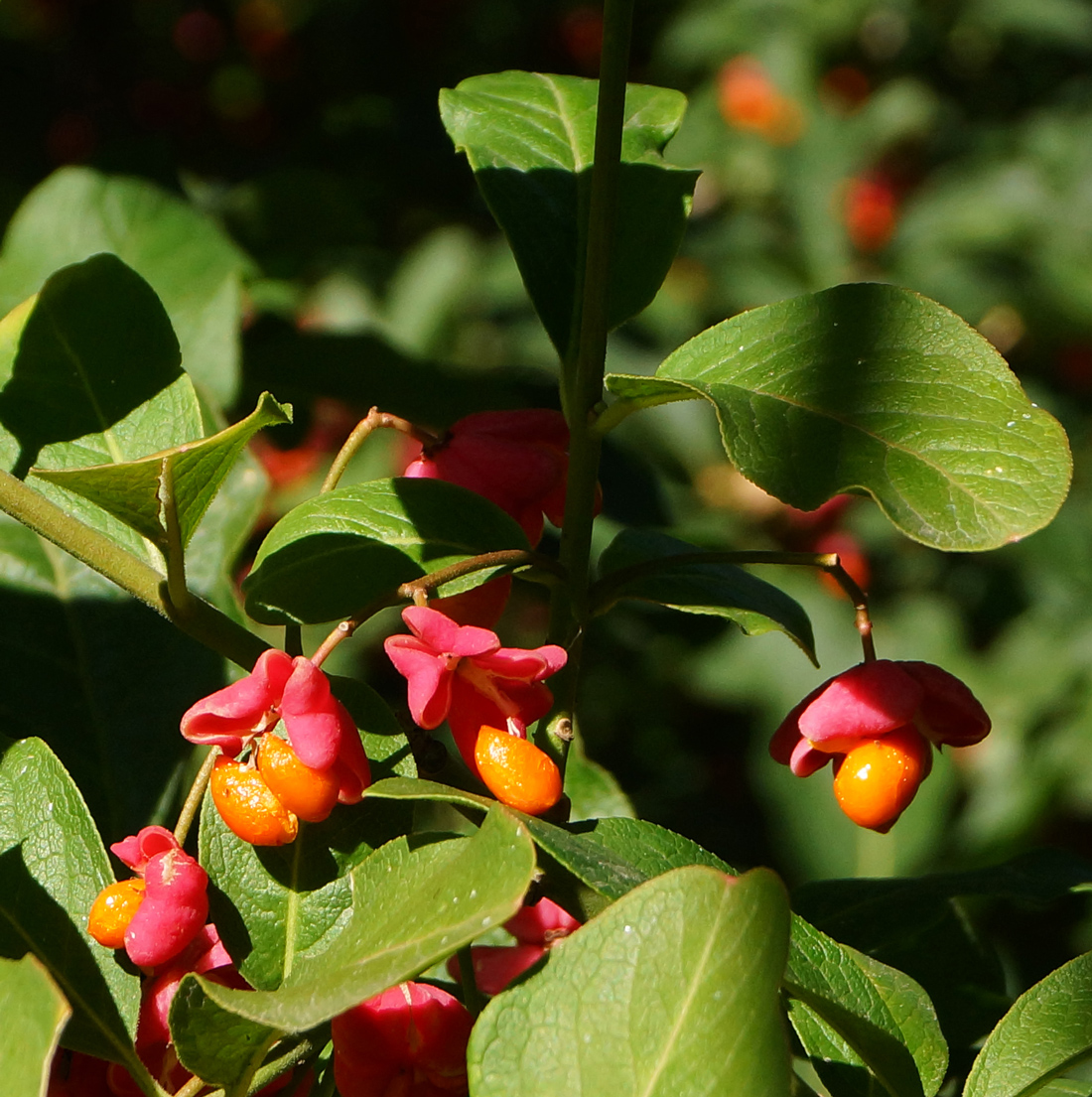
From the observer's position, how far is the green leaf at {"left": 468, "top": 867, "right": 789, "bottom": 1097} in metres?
0.63

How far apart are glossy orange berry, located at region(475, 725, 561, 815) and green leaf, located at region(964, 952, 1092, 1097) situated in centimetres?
29

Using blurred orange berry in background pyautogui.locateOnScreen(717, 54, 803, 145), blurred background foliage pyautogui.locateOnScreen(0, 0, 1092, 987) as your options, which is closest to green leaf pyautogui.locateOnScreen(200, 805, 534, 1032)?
blurred background foliage pyautogui.locateOnScreen(0, 0, 1092, 987)

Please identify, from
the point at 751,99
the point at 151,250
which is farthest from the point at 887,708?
the point at 751,99

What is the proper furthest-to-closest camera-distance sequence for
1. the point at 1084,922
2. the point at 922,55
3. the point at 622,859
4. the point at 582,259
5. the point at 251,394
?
the point at 922,55, the point at 1084,922, the point at 251,394, the point at 582,259, the point at 622,859

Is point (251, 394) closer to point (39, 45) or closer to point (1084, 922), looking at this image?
point (39, 45)

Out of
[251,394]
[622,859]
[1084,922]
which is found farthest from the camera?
[1084,922]

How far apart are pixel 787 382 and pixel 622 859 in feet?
0.95

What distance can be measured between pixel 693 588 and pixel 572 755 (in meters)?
0.27

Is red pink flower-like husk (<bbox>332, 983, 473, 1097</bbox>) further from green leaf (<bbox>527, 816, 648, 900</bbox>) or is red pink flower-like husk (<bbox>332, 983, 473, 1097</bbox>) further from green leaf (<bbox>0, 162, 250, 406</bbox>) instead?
green leaf (<bbox>0, 162, 250, 406</bbox>)

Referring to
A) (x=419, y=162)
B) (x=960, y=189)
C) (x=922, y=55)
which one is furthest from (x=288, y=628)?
(x=922, y=55)

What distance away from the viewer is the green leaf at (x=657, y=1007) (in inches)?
24.9

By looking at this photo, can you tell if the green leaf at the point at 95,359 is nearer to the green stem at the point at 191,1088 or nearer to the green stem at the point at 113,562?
the green stem at the point at 113,562

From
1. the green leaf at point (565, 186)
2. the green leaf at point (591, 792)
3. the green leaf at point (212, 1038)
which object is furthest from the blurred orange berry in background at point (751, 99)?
the green leaf at point (212, 1038)

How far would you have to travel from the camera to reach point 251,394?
65.7 inches
